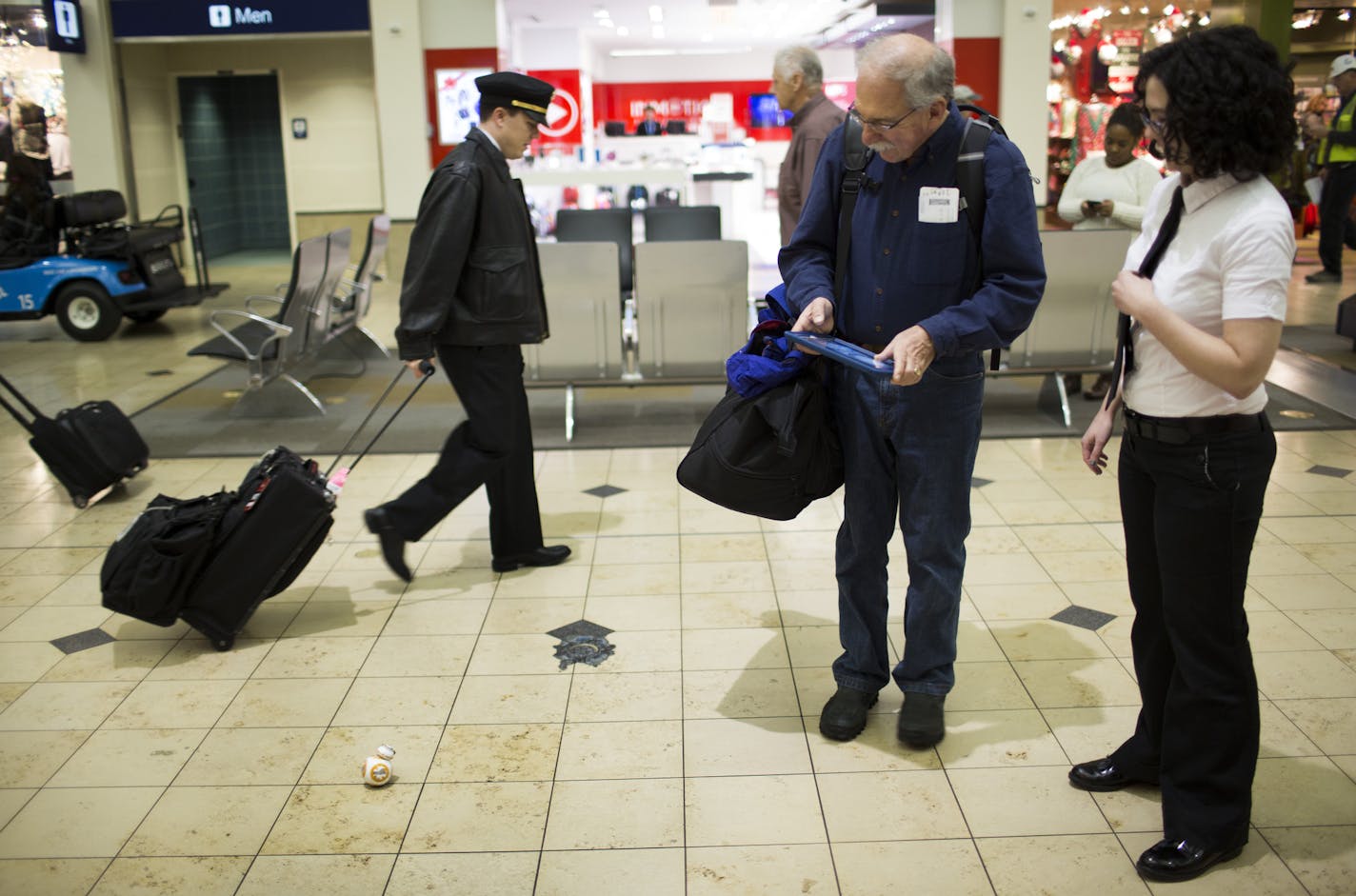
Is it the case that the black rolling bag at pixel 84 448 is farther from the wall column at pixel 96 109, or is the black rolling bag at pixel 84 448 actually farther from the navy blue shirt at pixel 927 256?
the wall column at pixel 96 109

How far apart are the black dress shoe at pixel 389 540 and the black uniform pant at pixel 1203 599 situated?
2397mm

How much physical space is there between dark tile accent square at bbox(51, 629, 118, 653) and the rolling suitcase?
24 cm

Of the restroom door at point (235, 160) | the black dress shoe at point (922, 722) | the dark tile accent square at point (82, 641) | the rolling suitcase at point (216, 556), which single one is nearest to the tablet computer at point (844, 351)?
the black dress shoe at point (922, 722)

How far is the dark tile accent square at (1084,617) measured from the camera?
146 inches

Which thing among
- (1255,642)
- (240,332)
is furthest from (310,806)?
(240,332)

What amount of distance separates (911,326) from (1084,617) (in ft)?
4.95

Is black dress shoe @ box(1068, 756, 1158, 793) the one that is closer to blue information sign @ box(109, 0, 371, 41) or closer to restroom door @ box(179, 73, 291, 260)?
blue information sign @ box(109, 0, 371, 41)

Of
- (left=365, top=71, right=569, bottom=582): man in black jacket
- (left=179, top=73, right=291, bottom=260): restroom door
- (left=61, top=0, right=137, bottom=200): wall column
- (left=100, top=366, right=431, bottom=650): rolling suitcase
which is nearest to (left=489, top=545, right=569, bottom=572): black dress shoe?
(left=365, top=71, right=569, bottom=582): man in black jacket

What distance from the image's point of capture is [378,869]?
256cm

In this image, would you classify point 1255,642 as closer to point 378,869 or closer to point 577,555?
point 577,555

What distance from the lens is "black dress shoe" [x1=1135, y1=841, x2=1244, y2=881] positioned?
242 centimetres

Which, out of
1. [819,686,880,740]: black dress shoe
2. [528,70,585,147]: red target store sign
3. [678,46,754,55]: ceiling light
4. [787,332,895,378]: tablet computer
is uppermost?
[678,46,754,55]: ceiling light

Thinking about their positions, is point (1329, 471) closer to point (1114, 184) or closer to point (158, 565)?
point (1114, 184)

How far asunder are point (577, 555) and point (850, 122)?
215 centimetres
